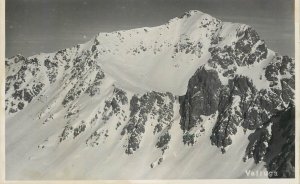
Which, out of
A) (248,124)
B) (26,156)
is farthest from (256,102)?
(26,156)

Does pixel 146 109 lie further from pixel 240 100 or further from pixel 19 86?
pixel 19 86

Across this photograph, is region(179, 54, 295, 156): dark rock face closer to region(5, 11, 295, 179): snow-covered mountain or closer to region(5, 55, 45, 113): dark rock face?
region(5, 11, 295, 179): snow-covered mountain

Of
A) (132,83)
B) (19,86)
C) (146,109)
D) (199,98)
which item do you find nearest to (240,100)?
(199,98)

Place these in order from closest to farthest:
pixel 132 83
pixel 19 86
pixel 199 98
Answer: pixel 19 86 → pixel 132 83 → pixel 199 98

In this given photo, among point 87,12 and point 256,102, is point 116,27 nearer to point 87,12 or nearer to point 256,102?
point 87,12

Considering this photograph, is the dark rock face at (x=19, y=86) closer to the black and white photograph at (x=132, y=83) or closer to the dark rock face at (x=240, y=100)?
the black and white photograph at (x=132, y=83)

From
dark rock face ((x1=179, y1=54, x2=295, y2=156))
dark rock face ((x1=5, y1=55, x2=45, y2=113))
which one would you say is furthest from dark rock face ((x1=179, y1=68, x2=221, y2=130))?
dark rock face ((x1=5, y1=55, x2=45, y2=113))
